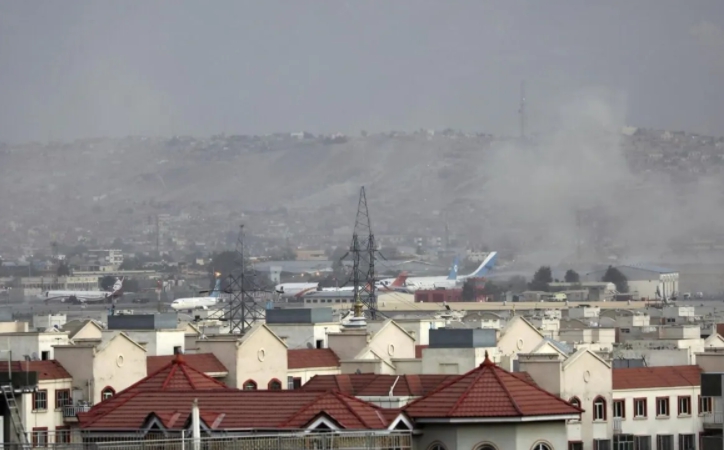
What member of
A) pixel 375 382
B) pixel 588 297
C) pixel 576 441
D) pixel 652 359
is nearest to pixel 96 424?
pixel 375 382

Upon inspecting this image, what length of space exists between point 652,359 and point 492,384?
73.4 feet

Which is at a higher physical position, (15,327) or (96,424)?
(15,327)

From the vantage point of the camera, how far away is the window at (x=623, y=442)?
33222 mm

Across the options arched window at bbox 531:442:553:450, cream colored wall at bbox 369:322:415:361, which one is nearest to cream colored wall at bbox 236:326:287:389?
cream colored wall at bbox 369:322:415:361

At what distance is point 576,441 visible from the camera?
105ft

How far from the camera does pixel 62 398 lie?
32.7 m

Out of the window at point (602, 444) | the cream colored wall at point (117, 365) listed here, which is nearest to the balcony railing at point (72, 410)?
the cream colored wall at point (117, 365)

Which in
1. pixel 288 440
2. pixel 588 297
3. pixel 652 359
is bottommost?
pixel 288 440

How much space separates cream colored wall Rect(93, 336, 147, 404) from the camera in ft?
110

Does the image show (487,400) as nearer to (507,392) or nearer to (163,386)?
(507,392)

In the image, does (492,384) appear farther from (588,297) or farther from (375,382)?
(588,297)

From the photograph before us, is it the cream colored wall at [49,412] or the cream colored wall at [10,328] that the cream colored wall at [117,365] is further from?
the cream colored wall at [10,328]

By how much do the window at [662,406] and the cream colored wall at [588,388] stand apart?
5.15 feet

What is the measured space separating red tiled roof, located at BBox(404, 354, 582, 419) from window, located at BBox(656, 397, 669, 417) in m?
14.8
